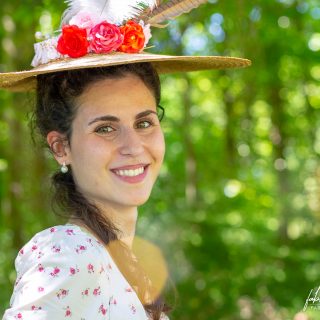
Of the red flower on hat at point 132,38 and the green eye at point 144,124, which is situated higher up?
the red flower on hat at point 132,38

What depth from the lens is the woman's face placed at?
2.10m

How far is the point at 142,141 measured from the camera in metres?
2.17

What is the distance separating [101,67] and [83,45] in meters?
0.10

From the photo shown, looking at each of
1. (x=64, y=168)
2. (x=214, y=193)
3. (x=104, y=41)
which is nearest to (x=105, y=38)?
(x=104, y=41)

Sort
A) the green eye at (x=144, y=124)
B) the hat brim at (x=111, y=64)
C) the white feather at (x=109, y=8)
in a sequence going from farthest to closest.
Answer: the white feather at (x=109, y=8) → the green eye at (x=144, y=124) → the hat brim at (x=111, y=64)

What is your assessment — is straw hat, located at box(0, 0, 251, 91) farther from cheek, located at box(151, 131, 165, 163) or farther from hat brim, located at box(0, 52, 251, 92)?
cheek, located at box(151, 131, 165, 163)

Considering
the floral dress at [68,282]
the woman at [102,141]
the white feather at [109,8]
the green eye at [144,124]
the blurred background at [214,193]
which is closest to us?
the floral dress at [68,282]

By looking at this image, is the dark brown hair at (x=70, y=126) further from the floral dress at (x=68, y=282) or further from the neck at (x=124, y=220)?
the floral dress at (x=68, y=282)

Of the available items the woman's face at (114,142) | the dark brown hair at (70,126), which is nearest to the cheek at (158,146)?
the woman's face at (114,142)

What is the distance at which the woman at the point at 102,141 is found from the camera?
6.35 ft

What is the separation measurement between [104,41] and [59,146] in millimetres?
361

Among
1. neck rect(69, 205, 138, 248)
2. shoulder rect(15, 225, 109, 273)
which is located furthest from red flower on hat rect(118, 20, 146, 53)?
shoulder rect(15, 225, 109, 273)

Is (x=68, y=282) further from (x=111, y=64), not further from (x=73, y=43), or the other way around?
(x=73, y=43)

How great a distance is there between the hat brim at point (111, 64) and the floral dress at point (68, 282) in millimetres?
480
